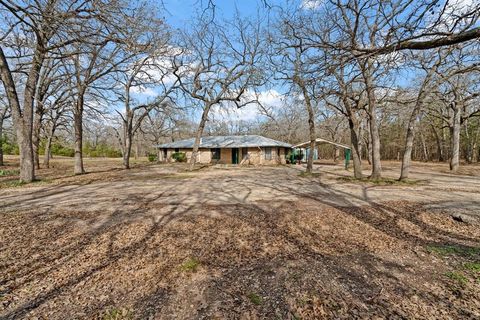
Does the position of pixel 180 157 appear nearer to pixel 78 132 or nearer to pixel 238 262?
pixel 78 132

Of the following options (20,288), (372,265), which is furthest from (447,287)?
(20,288)

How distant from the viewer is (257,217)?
5809 mm

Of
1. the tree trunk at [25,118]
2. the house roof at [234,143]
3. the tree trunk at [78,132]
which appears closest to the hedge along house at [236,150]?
the house roof at [234,143]

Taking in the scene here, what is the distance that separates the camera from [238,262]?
354 centimetres

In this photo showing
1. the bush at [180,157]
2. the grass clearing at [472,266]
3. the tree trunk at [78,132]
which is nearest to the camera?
the grass clearing at [472,266]

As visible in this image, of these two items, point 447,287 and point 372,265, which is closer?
point 447,287

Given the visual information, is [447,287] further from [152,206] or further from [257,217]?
[152,206]

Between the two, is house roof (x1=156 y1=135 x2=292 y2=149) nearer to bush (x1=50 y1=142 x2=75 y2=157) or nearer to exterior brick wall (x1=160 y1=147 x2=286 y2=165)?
exterior brick wall (x1=160 y1=147 x2=286 y2=165)

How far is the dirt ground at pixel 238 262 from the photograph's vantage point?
2.50m

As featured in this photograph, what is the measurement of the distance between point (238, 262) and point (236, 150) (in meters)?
26.1

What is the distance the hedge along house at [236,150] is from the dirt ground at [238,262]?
2120cm

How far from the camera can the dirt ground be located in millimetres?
2496

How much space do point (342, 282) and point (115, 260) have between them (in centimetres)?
335

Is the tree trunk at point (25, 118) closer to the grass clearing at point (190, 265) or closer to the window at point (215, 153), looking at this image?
the grass clearing at point (190, 265)
